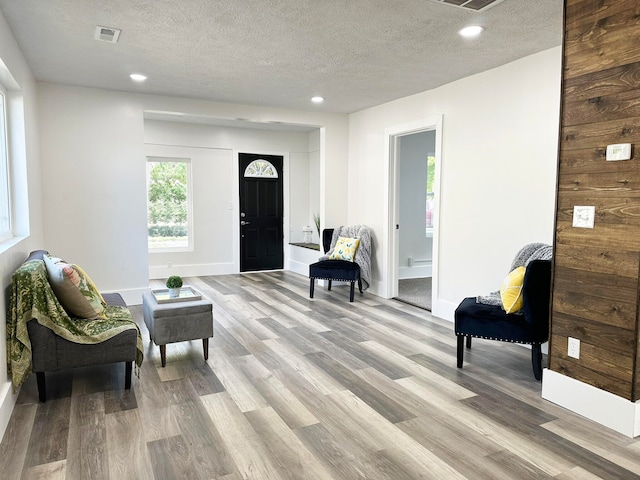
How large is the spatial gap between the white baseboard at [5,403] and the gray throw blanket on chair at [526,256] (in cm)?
315

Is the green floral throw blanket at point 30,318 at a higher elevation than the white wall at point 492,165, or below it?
below

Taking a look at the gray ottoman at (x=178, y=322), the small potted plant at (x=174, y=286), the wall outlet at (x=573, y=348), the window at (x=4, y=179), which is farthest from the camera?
the small potted plant at (x=174, y=286)

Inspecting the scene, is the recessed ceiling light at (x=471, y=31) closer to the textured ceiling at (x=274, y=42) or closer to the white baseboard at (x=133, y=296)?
the textured ceiling at (x=274, y=42)

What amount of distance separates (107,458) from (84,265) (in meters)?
3.39

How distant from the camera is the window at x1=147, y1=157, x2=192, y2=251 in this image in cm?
705

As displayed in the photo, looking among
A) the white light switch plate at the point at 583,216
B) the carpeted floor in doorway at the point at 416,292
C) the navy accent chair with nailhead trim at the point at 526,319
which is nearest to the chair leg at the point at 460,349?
the navy accent chair with nailhead trim at the point at 526,319

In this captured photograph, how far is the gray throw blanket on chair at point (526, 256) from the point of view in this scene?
340 cm

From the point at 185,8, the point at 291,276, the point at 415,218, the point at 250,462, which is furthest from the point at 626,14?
the point at 291,276

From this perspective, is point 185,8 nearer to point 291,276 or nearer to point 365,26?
point 365,26

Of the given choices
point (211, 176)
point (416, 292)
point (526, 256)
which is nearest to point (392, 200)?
point (416, 292)

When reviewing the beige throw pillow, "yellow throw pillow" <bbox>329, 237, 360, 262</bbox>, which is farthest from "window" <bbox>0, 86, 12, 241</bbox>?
"yellow throw pillow" <bbox>329, 237, 360, 262</bbox>

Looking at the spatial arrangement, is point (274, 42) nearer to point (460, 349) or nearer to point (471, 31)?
point (471, 31)

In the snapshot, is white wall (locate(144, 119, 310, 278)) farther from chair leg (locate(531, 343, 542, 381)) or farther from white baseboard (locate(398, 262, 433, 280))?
chair leg (locate(531, 343, 542, 381))

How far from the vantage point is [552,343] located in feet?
9.05
